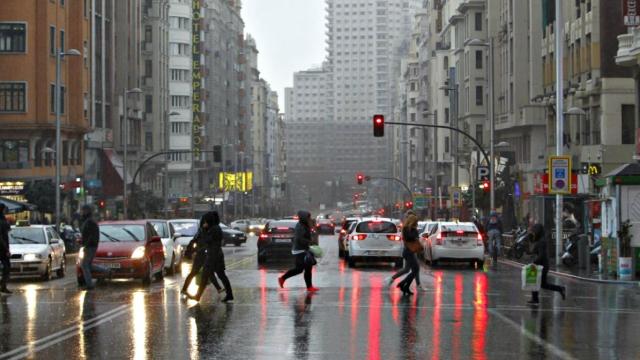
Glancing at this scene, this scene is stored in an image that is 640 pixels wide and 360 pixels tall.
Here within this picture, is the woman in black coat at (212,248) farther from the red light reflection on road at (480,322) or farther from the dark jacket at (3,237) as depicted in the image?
the red light reflection on road at (480,322)

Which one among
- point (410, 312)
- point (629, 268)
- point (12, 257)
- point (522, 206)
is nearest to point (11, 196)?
point (522, 206)

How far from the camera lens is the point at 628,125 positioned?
5322 centimetres

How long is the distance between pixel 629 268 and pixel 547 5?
120ft

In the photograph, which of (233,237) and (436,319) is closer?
(436,319)

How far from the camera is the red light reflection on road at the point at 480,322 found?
13.9 meters

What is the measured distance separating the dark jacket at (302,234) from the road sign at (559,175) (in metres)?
13.2

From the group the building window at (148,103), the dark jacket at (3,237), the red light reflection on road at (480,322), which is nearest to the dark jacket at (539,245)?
the red light reflection on road at (480,322)

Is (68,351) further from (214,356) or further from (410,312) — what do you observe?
(410,312)

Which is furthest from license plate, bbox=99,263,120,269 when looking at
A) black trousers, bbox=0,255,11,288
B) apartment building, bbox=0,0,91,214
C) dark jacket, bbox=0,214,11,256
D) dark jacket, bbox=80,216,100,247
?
apartment building, bbox=0,0,91,214

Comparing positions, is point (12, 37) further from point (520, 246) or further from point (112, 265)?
point (112, 265)

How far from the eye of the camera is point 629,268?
2916cm

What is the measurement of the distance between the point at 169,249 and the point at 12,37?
40.6 metres

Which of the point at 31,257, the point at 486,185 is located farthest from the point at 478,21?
the point at 31,257

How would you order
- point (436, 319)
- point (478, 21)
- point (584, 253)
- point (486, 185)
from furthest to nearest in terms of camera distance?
point (478, 21)
point (486, 185)
point (584, 253)
point (436, 319)
